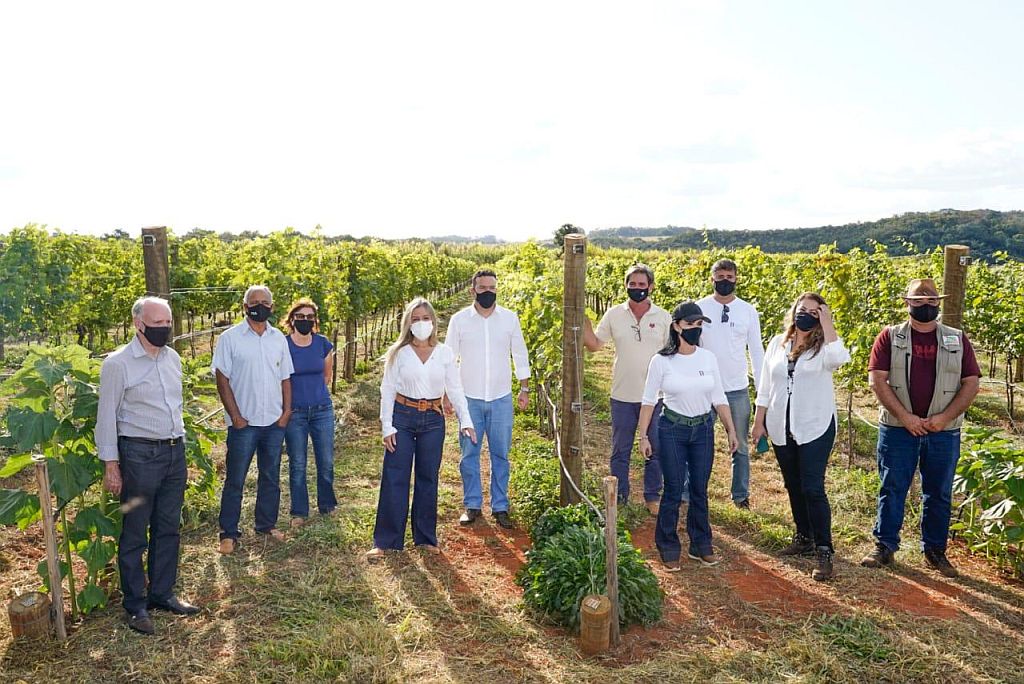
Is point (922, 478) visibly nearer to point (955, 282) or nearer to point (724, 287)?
point (955, 282)

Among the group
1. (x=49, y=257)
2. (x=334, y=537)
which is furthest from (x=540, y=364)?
(x=49, y=257)

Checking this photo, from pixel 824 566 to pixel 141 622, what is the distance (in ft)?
13.3

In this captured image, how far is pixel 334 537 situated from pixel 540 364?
369cm

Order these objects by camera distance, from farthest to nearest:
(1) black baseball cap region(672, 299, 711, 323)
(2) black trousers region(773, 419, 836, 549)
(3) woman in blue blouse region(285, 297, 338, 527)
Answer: (3) woman in blue blouse region(285, 297, 338, 527) < (2) black trousers region(773, 419, 836, 549) < (1) black baseball cap region(672, 299, 711, 323)

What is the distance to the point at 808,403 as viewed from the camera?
458 cm

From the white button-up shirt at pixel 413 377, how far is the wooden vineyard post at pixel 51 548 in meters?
1.85

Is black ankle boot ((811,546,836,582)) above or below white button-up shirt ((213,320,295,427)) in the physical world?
below

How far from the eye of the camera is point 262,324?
5.01 m

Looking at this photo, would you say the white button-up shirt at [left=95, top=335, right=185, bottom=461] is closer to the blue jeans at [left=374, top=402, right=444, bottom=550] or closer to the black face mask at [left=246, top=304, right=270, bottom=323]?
the black face mask at [left=246, top=304, right=270, bottom=323]

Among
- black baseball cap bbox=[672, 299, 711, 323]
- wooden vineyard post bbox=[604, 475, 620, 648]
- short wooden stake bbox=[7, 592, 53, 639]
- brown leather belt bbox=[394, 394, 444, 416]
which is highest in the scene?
black baseball cap bbox=[672, 299, 711, 323]

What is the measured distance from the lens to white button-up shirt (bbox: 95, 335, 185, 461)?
148 inches

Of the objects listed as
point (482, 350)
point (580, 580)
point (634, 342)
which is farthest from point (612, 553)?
point (634, 342)

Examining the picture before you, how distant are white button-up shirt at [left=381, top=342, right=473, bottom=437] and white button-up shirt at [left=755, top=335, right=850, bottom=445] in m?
2.17

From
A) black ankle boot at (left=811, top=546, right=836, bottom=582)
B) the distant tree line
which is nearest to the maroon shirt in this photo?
black ankle boot at (left=811, top=546, right=836, bottom=582)
